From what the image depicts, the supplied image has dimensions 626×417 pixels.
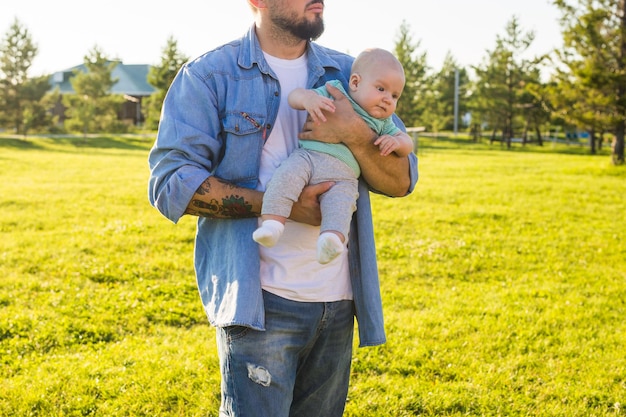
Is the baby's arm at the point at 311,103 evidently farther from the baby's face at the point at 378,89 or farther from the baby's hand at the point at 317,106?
the baby's face at the point at 378,89

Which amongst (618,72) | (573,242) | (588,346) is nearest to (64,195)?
(573,242)

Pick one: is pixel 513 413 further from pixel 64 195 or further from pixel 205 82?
pixel 64 195

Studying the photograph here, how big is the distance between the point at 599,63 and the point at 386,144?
22840 millimetres

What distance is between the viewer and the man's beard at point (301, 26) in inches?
101

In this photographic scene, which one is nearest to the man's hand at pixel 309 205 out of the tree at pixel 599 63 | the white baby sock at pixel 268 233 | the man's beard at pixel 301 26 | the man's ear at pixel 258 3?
the white baby sock at pixel 268 233

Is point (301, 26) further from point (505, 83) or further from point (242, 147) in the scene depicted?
point (505, 83)

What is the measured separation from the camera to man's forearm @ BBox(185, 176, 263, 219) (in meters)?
2.46

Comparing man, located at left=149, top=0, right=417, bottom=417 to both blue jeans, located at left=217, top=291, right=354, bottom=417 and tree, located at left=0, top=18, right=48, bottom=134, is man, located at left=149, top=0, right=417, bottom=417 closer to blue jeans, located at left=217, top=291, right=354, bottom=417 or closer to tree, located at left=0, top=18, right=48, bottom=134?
blue jeans, located at left=217, top=291, right=354, bottom=417

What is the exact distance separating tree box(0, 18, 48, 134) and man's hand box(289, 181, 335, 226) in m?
40.1

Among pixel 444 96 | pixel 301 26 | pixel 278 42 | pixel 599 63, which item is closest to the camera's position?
pixel 301 26

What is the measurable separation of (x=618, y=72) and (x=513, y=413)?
68.0 ft

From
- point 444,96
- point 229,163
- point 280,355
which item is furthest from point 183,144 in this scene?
point 444,96

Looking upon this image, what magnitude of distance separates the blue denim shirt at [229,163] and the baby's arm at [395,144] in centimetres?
22

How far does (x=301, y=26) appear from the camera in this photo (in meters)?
2.57
